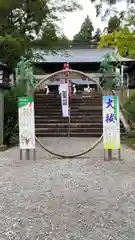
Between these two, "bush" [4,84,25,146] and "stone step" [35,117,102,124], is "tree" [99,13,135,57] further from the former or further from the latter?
"stone step" [35,117,102,124]

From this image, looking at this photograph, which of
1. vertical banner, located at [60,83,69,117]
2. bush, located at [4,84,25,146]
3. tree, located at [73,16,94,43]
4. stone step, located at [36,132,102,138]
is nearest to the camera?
bush, located at [4,84,25,146]

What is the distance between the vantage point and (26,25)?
1894 centimetres

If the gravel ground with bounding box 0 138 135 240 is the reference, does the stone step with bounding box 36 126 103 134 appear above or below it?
above

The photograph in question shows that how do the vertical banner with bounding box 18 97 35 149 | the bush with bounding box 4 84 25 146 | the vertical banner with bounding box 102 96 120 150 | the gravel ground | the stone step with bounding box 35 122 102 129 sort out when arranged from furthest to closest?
the stone step with bounding box 35 122 102 129, the bush with bounding box 4 84 25 146, the vertical banner with bounding box 18 97 35 149, the vertical banner with bounding box 102 96 120 150, the gravel ground

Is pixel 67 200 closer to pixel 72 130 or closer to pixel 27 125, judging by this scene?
pixel 27 125

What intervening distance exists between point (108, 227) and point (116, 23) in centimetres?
932

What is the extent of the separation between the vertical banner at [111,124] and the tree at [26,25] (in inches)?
292

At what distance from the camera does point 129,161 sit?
9.27 m

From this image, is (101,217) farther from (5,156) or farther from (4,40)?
(4,40)

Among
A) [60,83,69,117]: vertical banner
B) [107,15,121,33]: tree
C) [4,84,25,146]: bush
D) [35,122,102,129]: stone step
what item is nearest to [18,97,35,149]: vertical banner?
[4,84,25,146]: bush

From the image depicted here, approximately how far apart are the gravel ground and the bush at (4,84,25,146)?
395cm

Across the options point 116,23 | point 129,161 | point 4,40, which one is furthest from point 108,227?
point 4,40

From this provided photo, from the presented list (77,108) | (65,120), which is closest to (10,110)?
(65,120)

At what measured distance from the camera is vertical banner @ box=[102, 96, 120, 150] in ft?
30.9
